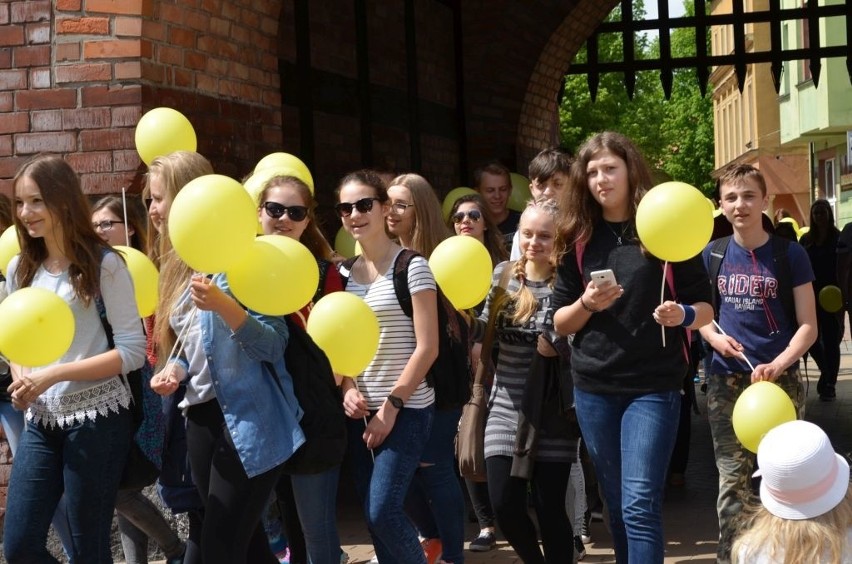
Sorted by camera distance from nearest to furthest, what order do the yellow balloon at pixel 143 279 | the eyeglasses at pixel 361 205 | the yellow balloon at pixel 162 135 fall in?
the eyeglasses at pixel 361 205 < the yellow balloon at pixel 143 279 < the yellow balloon at pixel 162 135

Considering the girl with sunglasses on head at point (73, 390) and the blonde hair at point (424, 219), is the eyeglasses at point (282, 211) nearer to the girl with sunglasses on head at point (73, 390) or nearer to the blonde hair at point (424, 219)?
the girl with sunglasses on head at point (73, 390)

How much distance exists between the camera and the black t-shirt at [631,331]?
4.97m

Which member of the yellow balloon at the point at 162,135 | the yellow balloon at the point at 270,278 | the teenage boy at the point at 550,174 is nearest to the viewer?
the yellow balloon at the point at 270,278

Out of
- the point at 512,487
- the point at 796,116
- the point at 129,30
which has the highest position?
the point at 796,116

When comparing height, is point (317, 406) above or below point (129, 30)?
below

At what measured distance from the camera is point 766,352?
6016 mm

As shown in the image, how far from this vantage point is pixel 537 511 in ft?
18.4

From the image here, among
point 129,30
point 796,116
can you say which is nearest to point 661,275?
point 129,30

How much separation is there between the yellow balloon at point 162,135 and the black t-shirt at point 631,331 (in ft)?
6.71

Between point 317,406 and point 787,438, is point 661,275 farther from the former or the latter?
point 787,438

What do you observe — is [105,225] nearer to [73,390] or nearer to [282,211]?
[282,211]

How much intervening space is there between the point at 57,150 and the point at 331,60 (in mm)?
4059

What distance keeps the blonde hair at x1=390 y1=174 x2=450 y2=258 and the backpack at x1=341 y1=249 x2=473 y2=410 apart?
44 cm

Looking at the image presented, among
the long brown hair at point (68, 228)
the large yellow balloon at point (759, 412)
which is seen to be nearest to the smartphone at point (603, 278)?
the large yellow balloon at point (759, 412)
